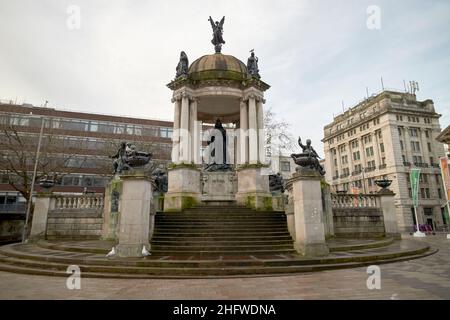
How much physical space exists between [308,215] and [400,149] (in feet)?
180

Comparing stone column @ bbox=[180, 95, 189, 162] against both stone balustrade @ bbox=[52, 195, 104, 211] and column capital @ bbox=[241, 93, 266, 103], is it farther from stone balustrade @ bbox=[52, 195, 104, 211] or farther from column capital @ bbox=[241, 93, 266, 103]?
stone balustrade @ bbox=[52, 195, 104, 211]

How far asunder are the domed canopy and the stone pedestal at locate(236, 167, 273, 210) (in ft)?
21.7

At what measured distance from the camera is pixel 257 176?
17.0 m

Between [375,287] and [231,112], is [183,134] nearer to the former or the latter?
[231,112]

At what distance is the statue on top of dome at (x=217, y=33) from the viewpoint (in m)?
21.2

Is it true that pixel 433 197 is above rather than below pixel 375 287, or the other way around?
above

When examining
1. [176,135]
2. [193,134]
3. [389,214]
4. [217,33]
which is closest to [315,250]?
[389,214]

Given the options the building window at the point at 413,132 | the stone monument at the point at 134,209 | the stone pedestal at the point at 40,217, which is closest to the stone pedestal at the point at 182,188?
the stone monument at the point at 134,209

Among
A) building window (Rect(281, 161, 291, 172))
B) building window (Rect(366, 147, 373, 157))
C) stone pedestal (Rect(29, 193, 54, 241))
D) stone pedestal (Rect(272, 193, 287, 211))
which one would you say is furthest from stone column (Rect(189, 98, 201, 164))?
building window (Rect(366, 147, 373, 157))

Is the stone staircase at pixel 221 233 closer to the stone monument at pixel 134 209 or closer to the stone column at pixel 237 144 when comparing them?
the stone monument at pixel 134 209

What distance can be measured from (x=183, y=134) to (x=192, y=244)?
345 inches

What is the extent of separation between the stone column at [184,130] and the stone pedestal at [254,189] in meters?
3.74

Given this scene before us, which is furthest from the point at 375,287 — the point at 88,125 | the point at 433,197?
the point at 433,197

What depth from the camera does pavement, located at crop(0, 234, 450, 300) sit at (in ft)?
17.1
